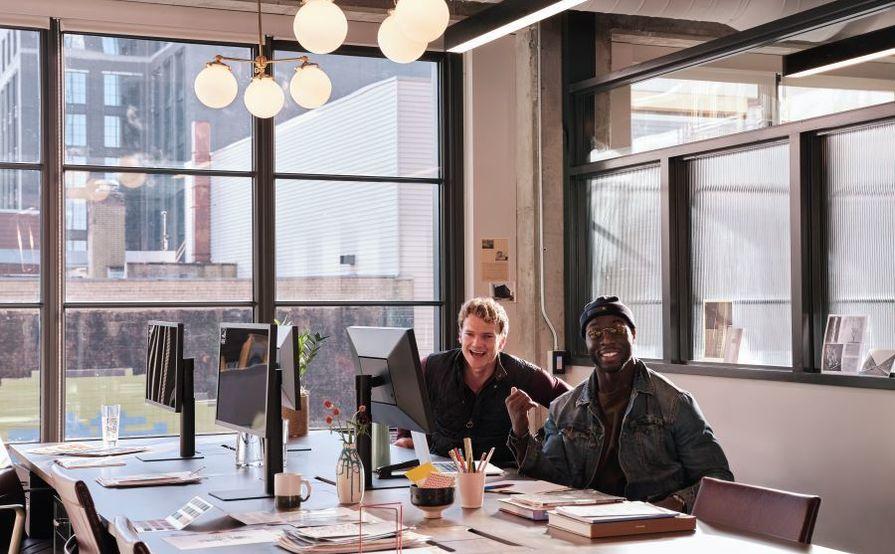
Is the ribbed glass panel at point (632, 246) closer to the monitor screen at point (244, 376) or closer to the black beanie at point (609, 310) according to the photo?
the black beanie at point (609, 310)

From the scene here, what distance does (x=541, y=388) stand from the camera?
4.65 meters

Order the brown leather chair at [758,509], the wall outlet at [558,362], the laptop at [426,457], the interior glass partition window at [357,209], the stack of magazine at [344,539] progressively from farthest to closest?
the wall outlet at [558,362] < the interior glass partition window at [357,209] < the laptop at [426,457] < the brown leather chair at [758,509] < the stack of magazine at [344,539]

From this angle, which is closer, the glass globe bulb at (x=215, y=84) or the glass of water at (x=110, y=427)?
the glass globe bulb at (x=215, y=84)

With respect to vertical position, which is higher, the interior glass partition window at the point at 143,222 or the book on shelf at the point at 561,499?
the interior glass partition window at the point at 143,222

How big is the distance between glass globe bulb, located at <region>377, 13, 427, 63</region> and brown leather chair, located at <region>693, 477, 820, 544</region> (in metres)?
1.73

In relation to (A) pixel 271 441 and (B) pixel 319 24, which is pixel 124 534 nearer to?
(A) pixel 271 441

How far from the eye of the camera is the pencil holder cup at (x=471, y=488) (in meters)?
3.16

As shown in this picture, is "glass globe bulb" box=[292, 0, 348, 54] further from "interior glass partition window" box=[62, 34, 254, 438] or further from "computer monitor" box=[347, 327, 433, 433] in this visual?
"interior glass partition window" box=[62, 34, 254, 438]

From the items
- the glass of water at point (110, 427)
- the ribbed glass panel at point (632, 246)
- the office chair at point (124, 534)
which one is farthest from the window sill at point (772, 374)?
the office chair at point (124, 534)

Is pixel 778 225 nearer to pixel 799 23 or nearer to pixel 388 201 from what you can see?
pixel 799 23

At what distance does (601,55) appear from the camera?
6633 millimetres

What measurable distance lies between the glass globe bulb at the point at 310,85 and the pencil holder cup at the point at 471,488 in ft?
6.15

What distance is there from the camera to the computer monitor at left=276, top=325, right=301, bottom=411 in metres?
3.60

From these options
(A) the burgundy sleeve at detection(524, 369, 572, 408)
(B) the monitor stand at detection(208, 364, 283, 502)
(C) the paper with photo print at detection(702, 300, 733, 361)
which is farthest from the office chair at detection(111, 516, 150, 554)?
(C) the paper with photo print at detection(702, 300, 733, 361)
